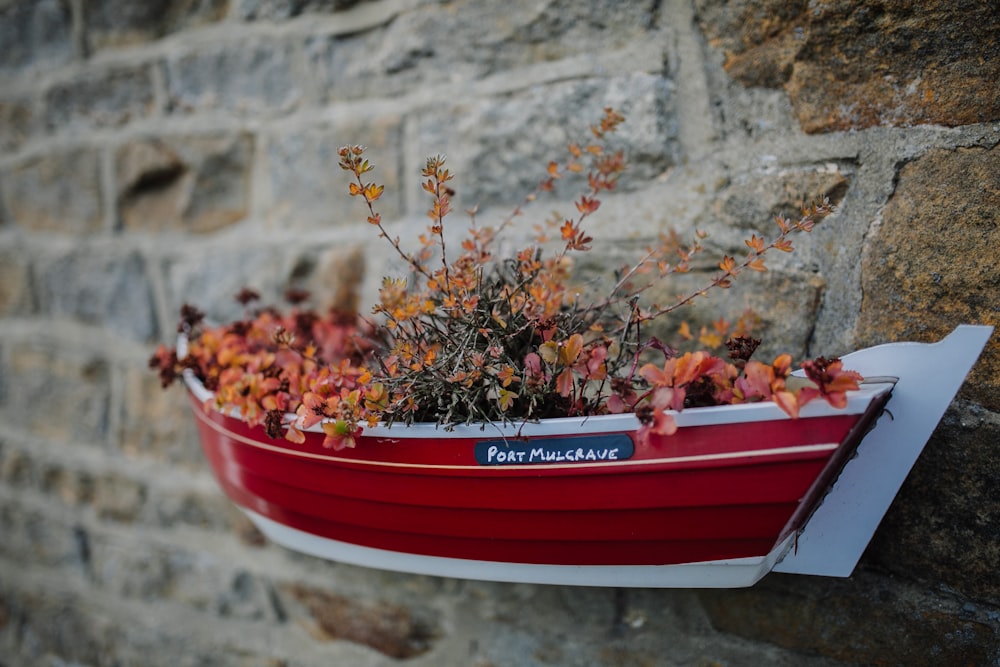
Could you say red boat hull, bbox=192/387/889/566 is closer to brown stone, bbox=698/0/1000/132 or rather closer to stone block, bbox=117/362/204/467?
brown stone, bbox=698/0/1000/132

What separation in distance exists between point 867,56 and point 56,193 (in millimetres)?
1548

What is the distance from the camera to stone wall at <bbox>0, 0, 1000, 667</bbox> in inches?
27.9

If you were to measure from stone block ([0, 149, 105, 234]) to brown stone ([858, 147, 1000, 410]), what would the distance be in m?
1.43

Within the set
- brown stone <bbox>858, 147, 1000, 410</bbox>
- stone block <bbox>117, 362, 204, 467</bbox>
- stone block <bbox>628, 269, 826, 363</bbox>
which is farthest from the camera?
stone block <bbox>117, 362, 204, 467</bbox>

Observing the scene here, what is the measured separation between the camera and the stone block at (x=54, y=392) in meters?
1.36

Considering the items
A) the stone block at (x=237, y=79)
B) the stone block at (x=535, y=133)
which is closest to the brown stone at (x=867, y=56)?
the stone block at (x=535, y=133)

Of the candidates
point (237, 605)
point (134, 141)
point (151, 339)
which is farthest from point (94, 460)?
point (134, 141)

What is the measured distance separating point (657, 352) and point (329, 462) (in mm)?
447

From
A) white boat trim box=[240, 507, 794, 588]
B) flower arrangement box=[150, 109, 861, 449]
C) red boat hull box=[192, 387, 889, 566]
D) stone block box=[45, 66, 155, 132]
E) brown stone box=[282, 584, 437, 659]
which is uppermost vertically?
stone block box=[45, 66, 155, 132]

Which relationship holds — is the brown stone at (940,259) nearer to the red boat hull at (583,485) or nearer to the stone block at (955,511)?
the stone block at (955,511)

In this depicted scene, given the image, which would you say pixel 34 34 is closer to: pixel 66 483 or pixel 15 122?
pixel 15 122

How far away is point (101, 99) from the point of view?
51.5 inches

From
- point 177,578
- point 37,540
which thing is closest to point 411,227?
point 177,578

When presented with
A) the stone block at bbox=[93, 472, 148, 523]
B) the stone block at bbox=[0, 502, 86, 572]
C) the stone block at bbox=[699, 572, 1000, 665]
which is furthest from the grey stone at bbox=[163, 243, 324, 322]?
the stone block at bbox=[699, 572, 1000, 665]
